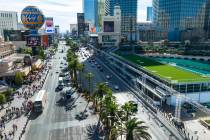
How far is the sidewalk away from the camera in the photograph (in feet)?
154

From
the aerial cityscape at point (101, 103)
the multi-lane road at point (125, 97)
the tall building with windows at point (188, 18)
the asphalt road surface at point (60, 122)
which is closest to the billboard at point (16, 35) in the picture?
the aerial cityscape at point (101, 103)

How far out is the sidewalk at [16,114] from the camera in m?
47.1

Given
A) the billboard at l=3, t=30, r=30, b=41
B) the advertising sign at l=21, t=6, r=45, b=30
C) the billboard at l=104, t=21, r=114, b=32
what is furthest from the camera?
the billboard at l=3, t=30, r=30, b=41

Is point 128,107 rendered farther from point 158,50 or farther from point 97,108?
point 158,50

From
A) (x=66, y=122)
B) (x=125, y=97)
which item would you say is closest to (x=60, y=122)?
(x=66, y=122)

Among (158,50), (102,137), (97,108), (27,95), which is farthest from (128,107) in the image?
(158,50)

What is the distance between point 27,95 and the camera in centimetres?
7262

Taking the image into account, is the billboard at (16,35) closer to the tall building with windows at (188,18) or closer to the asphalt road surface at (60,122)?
the tall building with windows at (188,18)

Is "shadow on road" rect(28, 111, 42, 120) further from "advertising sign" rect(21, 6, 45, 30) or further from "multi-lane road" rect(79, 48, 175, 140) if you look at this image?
"advertising sign" rect(21, 6, 45, 30)

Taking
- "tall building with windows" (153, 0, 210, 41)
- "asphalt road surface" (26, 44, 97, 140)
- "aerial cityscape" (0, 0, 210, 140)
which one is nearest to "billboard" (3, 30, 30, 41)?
"aerial cityscape" (0, 0, 210, 140)

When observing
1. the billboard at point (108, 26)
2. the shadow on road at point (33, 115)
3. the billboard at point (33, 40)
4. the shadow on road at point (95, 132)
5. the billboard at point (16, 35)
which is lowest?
the shadow on road at point (95, 132)

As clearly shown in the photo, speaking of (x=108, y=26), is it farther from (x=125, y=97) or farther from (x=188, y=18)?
(x=125, y=97)

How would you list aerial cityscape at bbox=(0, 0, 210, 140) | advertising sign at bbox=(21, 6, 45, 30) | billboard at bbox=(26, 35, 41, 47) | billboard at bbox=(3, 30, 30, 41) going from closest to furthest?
aerial cityscape at bbox=(0, 0, 210, 140), advertising sign at bbox=(21, 6, 45, 30), billboard at bbox=(26, 35, 41, 47), billboard at bbox=(3, 30, 30, 41)

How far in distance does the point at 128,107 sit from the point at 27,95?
145ft
